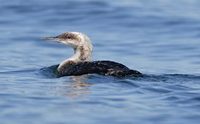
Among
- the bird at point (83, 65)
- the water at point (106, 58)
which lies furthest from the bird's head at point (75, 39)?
the water at point (106, 58)

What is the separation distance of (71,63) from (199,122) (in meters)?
5.21

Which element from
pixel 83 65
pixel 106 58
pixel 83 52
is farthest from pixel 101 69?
pixel 106 58

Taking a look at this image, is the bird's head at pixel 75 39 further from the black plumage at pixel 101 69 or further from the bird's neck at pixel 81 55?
the black plumage at pixel 101 69

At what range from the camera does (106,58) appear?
832 inches

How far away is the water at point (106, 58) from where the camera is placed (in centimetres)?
1386

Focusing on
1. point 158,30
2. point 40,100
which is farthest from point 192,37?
point 40,100

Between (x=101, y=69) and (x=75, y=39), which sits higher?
(x=75, y=39)

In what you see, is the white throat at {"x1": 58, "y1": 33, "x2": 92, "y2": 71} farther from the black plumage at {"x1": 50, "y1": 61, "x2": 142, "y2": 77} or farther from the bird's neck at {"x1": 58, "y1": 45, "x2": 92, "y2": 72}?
the black plumage at {"x1": 50, "y1": 61, "x2": 142, "y2": 77}

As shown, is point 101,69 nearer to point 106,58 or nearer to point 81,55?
point 81,55

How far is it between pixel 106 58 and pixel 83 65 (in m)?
3.98

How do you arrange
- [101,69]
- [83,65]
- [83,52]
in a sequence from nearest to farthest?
[101,69] < [83,65] < [83,52]

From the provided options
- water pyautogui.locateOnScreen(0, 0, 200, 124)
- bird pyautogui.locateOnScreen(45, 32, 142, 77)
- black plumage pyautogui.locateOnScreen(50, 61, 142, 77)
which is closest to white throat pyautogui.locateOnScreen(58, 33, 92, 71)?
bird pyautogui.locateOnScreen(45, 32, 142, 77)

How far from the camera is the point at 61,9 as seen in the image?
28375 millimetres

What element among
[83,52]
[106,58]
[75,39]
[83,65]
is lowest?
[106,58]
